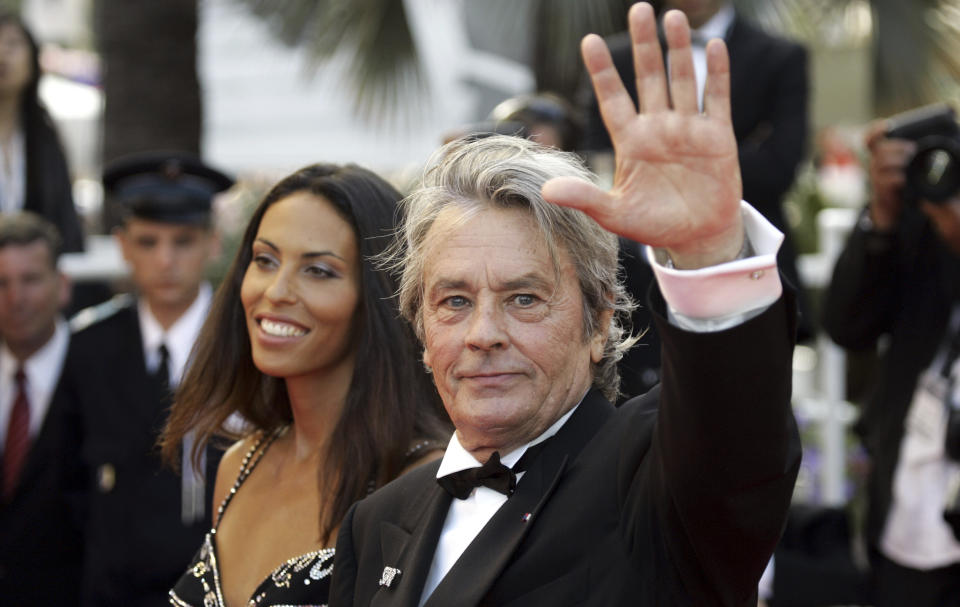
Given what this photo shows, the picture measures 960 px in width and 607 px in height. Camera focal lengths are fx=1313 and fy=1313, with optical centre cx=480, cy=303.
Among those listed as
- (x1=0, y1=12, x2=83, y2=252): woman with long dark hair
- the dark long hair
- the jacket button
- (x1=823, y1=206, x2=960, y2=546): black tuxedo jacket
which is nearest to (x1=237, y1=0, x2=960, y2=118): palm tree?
(x1=0, y1=12, x2=83, y2=252): woman with long dark hair

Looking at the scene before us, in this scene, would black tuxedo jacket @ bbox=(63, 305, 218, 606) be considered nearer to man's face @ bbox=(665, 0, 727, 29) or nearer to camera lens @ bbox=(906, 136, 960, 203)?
man's face @ bbox=(665, 0, 727, 29)

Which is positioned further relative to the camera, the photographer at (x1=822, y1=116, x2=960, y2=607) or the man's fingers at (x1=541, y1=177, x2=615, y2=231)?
the photographer at (x1=822, y1=116, x2=960, y2=607)

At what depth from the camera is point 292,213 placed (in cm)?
301

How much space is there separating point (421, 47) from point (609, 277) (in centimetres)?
737

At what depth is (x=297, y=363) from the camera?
9.81 feet

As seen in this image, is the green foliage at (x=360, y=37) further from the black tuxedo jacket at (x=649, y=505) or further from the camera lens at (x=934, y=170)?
the black tuxedo jacket at (x=649, y=505)

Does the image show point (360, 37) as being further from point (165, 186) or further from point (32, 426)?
point (32, 426)

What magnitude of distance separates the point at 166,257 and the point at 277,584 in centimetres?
221

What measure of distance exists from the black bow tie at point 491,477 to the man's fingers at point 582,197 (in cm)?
54

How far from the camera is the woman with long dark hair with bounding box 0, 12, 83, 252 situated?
539 centimetres

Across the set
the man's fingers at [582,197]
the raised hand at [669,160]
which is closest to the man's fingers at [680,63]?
the raised hand at [669,160]

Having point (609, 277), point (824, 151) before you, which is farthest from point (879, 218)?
point (824, 151)

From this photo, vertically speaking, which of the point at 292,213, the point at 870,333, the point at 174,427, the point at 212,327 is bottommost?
the point at 870,333

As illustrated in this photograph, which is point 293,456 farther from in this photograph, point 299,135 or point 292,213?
point 299,135
